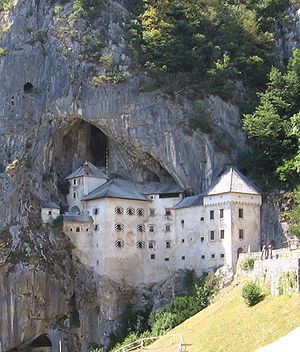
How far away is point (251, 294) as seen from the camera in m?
55.7

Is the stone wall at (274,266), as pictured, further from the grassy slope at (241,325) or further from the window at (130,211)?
the window at (130,211)

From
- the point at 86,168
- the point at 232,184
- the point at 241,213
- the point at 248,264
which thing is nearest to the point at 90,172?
the point at 86,168

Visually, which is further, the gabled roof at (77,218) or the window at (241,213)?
the gabled roof at (77,218)

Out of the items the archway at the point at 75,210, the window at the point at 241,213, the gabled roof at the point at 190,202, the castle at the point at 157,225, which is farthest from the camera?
the archway at the point at 75,210

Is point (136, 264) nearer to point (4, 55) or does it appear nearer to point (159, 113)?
point (159, 113)

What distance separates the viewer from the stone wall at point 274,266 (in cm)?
5425

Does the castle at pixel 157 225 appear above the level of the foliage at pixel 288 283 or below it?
above

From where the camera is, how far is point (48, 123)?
78312mm

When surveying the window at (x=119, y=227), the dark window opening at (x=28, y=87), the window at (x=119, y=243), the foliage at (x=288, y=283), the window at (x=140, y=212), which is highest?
the dark window opening at (x=28, y=87)

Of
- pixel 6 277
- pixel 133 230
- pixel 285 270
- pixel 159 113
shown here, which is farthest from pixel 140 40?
pixel 285 270

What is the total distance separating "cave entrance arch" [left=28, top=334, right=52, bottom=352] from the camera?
2908 inches

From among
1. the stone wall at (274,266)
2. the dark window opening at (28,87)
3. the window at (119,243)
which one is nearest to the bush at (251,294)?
the stone wall at (274,266)

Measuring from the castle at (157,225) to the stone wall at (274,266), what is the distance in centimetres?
621

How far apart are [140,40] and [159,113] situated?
8084mm
